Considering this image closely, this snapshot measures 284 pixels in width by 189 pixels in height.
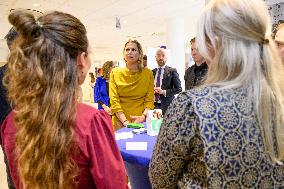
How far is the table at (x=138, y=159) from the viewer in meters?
1.81

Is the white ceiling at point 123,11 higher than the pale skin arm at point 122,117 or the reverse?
higher

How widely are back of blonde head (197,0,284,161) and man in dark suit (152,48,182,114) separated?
300 cm

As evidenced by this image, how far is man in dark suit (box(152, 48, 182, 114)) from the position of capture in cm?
402

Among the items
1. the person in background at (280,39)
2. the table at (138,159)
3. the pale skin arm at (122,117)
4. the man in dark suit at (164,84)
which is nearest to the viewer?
the table at (138,159)

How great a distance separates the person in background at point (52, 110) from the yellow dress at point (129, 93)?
6.54 ft

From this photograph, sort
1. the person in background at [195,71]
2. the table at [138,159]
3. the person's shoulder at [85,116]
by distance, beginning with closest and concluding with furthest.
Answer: the person's shoulder at [85,116] < the table at [138,159] < the person in background at [195,71]

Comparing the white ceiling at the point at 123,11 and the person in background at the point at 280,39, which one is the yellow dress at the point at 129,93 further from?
the white ceiling at the point at 123,11

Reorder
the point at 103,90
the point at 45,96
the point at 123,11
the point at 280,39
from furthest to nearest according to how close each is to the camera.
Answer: the point at 123,11 → the point at 103,90 → the point at 280,39 → the point at 45,96

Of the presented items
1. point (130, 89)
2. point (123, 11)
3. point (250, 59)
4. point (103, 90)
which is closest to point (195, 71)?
point (130, 89)

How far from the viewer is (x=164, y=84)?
13.9 feet

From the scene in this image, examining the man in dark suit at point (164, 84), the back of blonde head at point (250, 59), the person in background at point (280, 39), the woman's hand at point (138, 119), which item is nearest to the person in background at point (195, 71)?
the man in dark suit at point (164, 84)

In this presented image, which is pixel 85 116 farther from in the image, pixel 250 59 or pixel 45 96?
pixel 250 59

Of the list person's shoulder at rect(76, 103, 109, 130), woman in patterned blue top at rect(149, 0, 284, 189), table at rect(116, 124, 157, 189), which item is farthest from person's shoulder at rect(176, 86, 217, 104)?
table at rect(116, 124, 157, 189)

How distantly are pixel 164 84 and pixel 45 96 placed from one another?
3309mm
